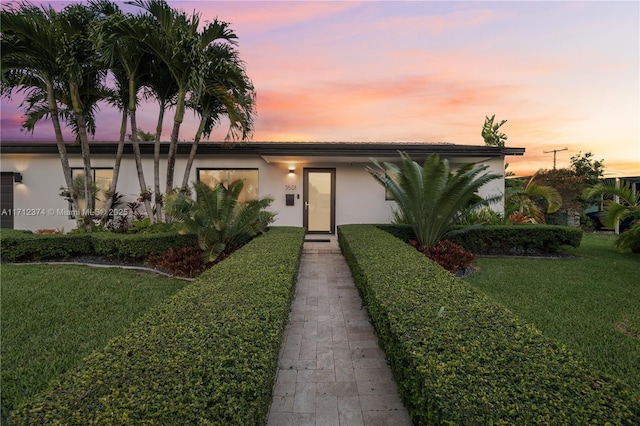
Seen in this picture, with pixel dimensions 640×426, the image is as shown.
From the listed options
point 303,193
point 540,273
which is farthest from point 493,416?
point 303,193

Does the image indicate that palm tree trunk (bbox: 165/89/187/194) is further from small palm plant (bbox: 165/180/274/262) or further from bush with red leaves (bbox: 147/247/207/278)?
bush with red leaves (bbox: 147/247/207/278)

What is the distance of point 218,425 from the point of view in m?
1.46

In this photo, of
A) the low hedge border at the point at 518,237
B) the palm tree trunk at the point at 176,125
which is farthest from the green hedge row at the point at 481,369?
the palm tree trunk at the point at 176,125

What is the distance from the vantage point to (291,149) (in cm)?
969

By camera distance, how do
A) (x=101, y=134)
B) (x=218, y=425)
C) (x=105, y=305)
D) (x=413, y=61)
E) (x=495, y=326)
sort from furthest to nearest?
(x=101, y=134) → (x=413, y=61) → (x=105, y=305) → (x=495, y=326) → (x=218, y=425)

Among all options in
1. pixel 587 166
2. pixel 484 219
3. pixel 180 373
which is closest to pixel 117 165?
pixel 180 373

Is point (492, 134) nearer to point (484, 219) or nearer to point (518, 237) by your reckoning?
point (484, 219)

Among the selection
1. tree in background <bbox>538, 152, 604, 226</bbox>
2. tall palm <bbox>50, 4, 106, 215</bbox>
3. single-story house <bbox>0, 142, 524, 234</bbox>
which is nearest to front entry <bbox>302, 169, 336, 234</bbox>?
single-story house <bbox>0, 142, 524, 234</bbox>

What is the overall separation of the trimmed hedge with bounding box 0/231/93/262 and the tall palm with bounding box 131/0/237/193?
15.7 feet

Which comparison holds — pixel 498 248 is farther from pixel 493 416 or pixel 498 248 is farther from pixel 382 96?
pixel 493 416

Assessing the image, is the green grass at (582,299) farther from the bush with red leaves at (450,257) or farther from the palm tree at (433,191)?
the palm tree at (433,191)

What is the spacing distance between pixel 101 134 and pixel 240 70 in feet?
19.7

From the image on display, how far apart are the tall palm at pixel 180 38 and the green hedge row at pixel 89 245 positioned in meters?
3.88

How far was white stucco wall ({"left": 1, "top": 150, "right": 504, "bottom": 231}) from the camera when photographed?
10680 millimetres
